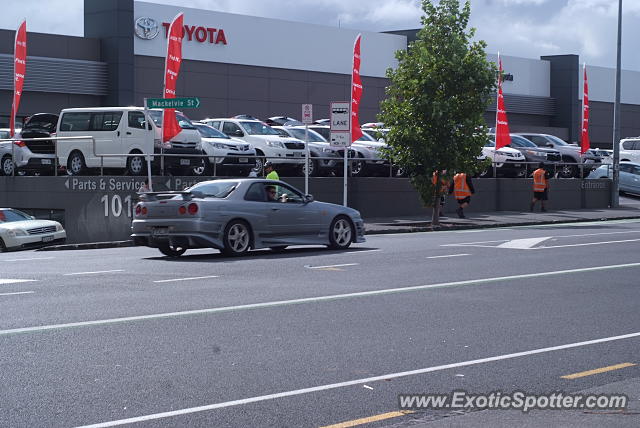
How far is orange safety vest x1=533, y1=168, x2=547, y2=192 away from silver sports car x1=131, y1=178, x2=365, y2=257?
17631mm

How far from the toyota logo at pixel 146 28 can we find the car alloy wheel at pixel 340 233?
2967 centimetres

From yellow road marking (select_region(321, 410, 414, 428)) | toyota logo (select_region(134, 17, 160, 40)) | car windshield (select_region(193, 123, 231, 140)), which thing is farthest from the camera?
toyota logo (select_region(134, 17, 160, 40))

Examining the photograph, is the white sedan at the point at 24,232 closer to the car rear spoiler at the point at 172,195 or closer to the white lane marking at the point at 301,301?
the car rear spoiler at the point at 172,195

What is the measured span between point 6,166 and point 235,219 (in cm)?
1452

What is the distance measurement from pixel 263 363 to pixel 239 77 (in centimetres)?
4499

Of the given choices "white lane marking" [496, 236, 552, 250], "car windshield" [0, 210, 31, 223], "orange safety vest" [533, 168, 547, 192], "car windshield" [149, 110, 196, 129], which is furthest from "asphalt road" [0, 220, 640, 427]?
"orange safety vest" [533, 168, 547, 192]

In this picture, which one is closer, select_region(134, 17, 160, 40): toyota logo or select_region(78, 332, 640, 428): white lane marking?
select_region(78, 332, 640, 428): white lane marking

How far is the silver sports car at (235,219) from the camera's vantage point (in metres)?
18.0

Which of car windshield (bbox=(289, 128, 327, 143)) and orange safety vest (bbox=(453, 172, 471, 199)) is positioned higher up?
car windshield (bbox=(289, 128, 327, 143))

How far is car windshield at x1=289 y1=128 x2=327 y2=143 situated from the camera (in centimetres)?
3228

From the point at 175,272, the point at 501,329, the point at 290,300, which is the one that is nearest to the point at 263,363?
the point at 501,329

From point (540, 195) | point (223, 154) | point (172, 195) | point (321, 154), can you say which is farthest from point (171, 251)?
point (540, 195)

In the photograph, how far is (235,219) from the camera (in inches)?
728

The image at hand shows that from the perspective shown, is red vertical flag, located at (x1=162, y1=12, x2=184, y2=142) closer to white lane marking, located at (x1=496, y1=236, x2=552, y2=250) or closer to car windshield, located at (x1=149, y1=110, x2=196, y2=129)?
car windshield, located at (x1=149, y1=110, x2=196, y2=129)
